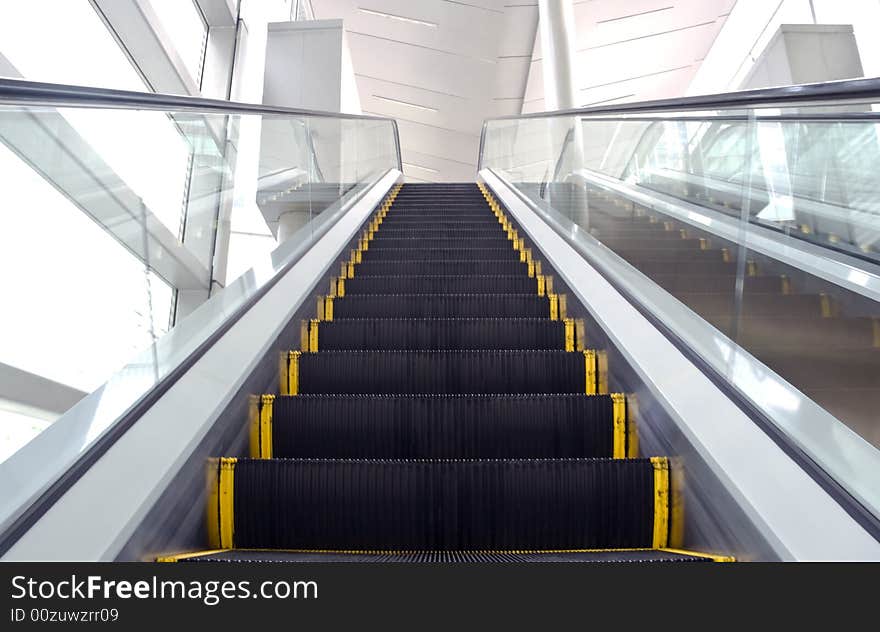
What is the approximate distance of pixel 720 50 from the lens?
16719mm

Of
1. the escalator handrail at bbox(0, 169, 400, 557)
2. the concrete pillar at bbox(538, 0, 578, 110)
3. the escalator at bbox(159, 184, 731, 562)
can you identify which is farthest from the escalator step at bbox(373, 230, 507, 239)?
the concrete pillar at bbox(538, 0, 578, 110)

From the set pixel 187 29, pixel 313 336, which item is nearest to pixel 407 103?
pixel 187 29

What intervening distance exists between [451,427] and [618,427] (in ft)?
1.78

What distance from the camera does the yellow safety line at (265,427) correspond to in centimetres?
242

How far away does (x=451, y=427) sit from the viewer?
2.40 m

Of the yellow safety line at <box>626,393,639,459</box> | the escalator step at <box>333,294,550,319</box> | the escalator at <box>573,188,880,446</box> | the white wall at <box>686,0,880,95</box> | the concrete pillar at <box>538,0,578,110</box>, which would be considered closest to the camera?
the escalator at <box>573,188,880,446</box>

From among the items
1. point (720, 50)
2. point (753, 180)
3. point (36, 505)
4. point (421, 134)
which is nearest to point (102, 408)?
point (36, 505)

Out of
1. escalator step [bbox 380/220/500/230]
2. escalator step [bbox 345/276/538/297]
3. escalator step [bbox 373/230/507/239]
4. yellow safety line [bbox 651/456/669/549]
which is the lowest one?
yellow safety line [bbox 651/456/669/549]

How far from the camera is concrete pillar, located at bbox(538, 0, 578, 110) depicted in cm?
1032

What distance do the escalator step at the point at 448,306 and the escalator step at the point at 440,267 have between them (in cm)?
80

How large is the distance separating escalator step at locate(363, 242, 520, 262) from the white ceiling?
838 cm

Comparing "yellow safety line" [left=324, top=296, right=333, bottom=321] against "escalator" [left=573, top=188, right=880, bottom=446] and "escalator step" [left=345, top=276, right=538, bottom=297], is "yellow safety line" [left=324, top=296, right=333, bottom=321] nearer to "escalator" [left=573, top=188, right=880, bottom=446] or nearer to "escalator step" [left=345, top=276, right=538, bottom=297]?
"escalator step" [left=345, top=276, right=538, bottom=297]

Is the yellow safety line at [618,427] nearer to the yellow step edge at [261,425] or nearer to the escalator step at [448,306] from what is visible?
the yellow step edge at [261,425]

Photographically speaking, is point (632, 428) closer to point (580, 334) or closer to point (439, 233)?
point (580, 334)
